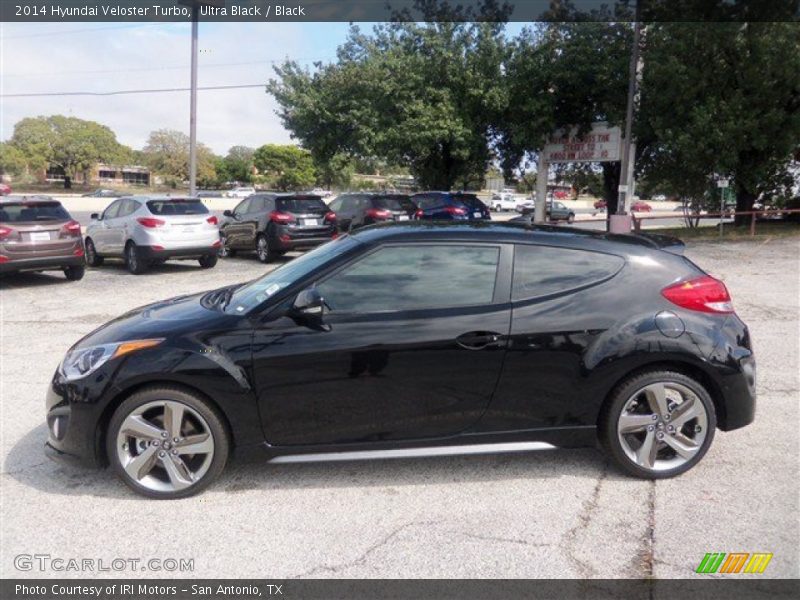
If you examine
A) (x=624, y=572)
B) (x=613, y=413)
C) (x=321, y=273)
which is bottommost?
(x=624, y=572)

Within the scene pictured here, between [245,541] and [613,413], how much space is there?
216cm

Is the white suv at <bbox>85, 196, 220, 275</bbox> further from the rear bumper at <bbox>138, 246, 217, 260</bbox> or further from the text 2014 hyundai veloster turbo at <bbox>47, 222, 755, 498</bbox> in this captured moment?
the text 2014 hyundai veloster turbo at <bbox>47, 222, 755, 498</bbox>

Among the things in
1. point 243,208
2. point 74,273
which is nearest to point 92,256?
point 74,273

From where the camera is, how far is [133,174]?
113m

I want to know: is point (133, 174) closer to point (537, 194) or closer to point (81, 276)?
point (537, 194)

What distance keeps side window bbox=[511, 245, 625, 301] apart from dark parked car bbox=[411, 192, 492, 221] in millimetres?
14971

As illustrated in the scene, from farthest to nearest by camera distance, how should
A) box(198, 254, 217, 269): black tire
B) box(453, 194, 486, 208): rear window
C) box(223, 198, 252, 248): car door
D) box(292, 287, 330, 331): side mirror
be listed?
box(453, 194, 486, 208): rear window → box(223, 198, 252, 248): car door → box(198, 254, 217, 269): black tire → box(292, 287, 330, 331): side mirror

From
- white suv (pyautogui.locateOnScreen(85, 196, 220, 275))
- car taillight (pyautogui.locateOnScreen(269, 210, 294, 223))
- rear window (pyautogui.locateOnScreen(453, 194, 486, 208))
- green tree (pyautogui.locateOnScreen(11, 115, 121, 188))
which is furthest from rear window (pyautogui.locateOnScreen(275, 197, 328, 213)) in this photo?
green tree (pyautogui.locateOnScreen(11, 115, 121, 188))

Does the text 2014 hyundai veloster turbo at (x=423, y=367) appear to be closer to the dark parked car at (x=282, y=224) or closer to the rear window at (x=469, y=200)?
the dark parked car at (x=282, y=224)

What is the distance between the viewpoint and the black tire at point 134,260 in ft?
42.1

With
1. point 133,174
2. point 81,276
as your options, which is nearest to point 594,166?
point 81,276

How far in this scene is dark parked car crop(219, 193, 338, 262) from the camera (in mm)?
14648

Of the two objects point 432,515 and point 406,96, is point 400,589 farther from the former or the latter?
point 406,96

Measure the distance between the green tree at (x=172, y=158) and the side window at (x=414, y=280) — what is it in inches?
3923
